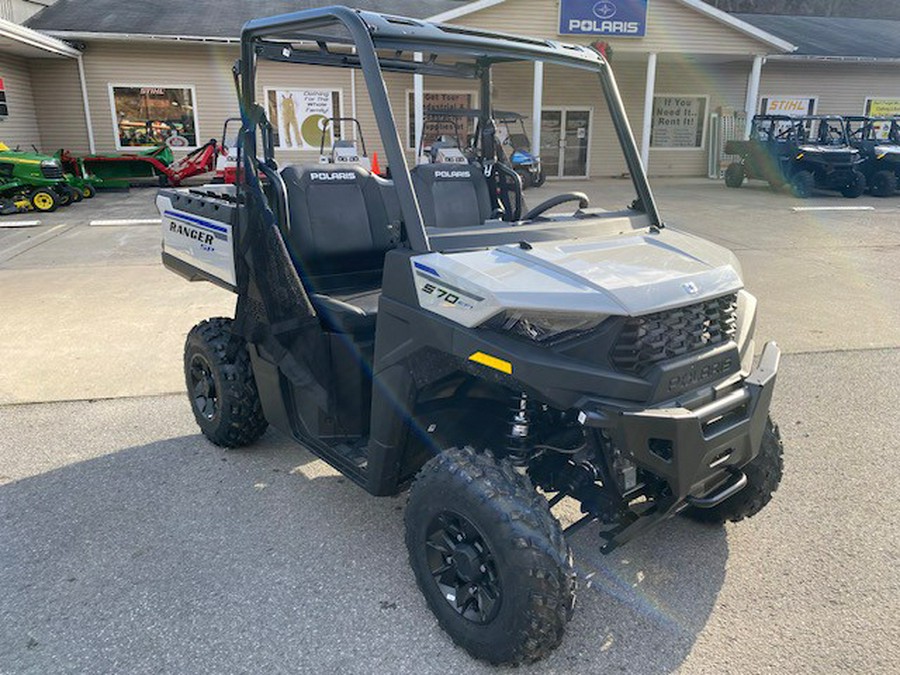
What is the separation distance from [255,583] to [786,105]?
24001 mm

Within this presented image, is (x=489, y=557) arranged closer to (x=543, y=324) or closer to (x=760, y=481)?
(x=543, y=324)

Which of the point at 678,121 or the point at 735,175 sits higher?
the point at 678,121

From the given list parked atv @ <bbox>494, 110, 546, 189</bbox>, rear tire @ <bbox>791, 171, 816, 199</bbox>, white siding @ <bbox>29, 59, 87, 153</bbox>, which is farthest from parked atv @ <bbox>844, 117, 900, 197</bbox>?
white siding @ <bbox>29, 59, 87, 153</bbox>

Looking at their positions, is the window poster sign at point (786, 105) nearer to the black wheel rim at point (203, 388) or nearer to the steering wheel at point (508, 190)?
the steering wheel at point (508, 190)

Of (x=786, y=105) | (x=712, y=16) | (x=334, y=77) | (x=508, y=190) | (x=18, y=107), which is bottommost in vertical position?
(x=508, y=190)

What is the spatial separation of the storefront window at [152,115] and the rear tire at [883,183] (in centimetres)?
1708

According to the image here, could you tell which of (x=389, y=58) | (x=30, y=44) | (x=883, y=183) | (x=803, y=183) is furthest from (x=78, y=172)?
(x=883, y=183)

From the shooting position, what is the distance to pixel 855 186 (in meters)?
16.2

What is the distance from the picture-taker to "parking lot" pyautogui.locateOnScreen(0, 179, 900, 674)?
227 cm

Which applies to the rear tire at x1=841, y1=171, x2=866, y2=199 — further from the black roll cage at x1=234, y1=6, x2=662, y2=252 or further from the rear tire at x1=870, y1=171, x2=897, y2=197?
the black roll cage at x1=234, y1=6, x2=662, y2=252

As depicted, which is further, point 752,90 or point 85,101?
point 752,90

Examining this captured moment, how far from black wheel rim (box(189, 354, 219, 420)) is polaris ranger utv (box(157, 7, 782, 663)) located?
51 centimetres

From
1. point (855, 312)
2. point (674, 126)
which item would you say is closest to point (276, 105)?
point (674, 126)

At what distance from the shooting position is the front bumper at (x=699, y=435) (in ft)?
6.40
